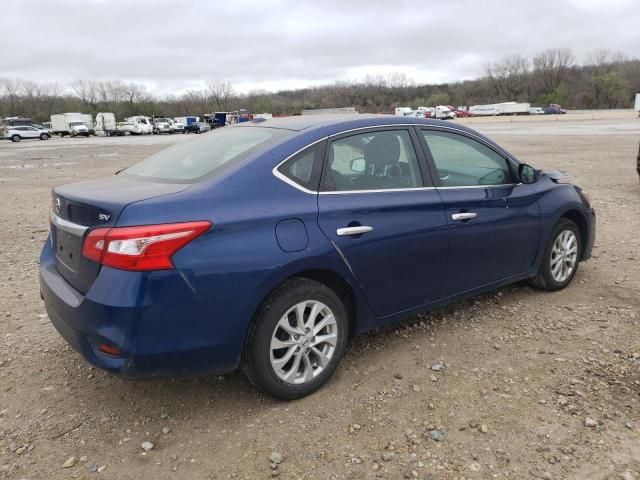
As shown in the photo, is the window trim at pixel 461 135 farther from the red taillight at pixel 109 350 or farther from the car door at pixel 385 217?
the red taillight at pixel 109 350

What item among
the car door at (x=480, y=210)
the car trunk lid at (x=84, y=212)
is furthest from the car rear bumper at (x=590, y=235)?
the car trunk lid at (x=84, y=212)

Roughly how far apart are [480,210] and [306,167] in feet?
4.83

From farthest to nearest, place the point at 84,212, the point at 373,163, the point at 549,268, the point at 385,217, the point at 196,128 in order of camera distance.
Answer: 1. the point at 196,128
2. the point at 549,268
3. the point at 373,163
4. the point at 385,217
5. the point at 84,212

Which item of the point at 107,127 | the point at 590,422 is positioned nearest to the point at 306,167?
the point at 590,422

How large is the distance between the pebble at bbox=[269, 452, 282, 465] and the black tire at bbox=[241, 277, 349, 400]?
39 cm

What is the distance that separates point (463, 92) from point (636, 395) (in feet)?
458

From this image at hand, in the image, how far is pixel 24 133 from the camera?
1994 inches

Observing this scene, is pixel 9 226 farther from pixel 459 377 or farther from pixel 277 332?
pixel 459 377

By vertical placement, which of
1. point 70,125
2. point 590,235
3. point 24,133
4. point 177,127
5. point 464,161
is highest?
point 70,125

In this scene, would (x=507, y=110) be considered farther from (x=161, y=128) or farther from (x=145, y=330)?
(x=145, y=330)

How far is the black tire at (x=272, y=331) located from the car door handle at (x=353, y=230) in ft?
1.07

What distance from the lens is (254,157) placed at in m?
2.98

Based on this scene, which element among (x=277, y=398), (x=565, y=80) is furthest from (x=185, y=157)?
(x=565, y=80)

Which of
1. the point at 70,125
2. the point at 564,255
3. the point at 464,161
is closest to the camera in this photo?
the point at 464,161
